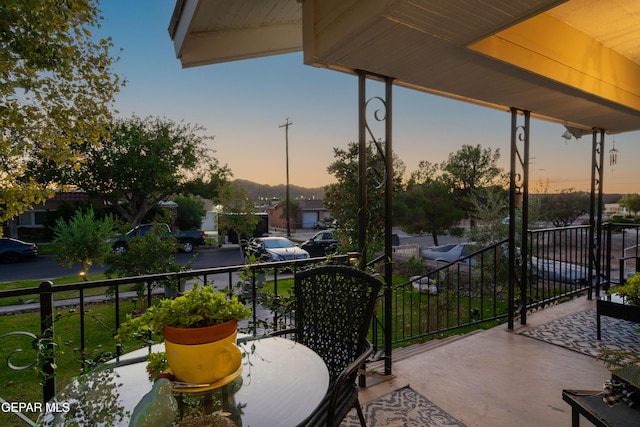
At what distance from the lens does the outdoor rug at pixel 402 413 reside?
5.90ft

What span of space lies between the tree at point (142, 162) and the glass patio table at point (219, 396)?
15.1 m

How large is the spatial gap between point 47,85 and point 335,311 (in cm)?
301

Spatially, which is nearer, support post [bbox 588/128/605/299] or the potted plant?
the potted plant

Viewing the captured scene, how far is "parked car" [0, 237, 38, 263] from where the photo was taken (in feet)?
39.9

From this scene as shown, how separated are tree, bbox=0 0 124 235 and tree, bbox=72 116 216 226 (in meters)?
12.4

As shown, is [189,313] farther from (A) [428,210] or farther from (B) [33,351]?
(A) [428,210]

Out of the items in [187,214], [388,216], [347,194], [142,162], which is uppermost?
[142,162]

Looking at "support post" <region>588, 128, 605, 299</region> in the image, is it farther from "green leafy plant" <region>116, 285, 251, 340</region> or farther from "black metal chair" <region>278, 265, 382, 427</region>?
"green leafy plant" <region>116, 285, 251, 340</region>

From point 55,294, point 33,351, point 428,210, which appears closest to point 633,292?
point 33,351

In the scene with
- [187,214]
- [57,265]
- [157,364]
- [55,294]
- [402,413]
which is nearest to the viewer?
[157,364]

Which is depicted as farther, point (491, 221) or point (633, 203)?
point (633, 203)

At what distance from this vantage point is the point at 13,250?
12.3 metres

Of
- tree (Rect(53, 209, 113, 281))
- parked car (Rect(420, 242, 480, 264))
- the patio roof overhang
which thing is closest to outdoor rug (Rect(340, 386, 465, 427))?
the patio roof overhang

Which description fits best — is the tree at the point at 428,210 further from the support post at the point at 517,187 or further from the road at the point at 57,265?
the support post at the point at 517,187
